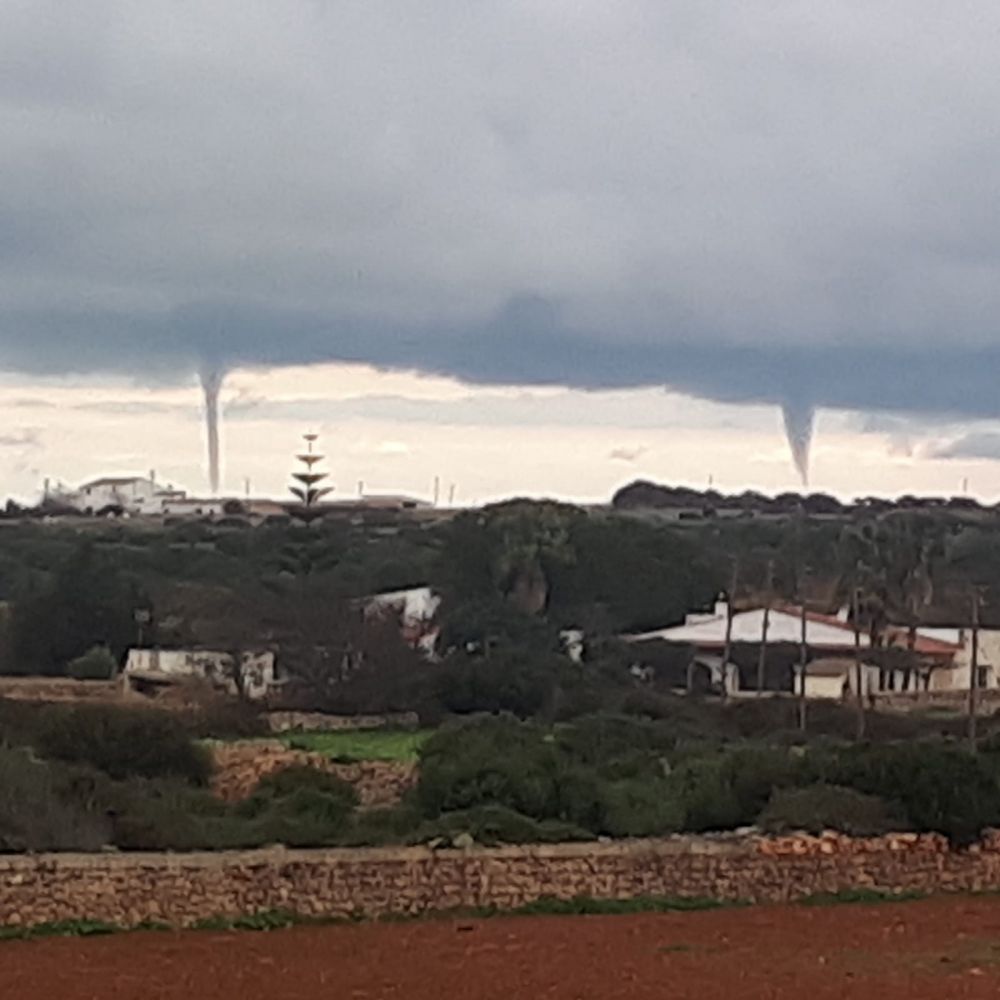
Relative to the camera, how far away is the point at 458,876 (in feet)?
83.4

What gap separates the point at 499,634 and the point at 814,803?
37.7 m

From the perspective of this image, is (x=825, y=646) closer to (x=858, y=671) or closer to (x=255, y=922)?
(x=858, y=671)

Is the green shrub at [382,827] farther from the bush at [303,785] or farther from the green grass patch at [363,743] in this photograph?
the green grass patch at [363,743]

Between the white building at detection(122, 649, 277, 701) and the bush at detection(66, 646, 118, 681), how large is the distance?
418mm

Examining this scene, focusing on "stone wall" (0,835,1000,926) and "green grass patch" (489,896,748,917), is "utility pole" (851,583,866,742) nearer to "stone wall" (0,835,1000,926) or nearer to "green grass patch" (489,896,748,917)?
"stone wall" (0,835,1000,926)

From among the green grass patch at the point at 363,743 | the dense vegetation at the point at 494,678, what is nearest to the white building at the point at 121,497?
the dense vegetation at the point at 494,678

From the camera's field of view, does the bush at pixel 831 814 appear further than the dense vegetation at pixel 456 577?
No

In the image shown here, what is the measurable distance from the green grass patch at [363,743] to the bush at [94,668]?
10.9m

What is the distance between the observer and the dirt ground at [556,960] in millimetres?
19625

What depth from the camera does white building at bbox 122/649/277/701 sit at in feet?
192

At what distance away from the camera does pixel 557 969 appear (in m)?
21.0

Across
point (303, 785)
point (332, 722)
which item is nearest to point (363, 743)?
point (332, 722)

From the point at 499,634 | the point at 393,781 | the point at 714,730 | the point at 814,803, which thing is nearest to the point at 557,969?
the point at 814,803

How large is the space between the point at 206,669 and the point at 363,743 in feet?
48.5
